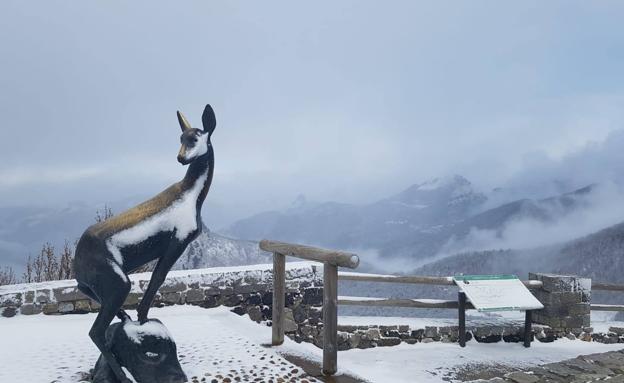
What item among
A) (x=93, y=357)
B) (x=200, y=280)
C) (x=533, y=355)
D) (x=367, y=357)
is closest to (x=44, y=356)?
(x=93, y=357)

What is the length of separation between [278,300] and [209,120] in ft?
7.31

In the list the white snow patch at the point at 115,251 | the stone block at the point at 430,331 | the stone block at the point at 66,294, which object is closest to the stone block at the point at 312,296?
the stone block at the point at 430,331

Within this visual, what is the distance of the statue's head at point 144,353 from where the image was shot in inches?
170

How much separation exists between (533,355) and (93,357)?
6225 mm

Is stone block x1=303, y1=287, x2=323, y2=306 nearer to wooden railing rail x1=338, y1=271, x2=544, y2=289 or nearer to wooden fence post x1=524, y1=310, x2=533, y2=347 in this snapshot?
wooden railing rail x1=338, y1=271, x2=544, y2=289

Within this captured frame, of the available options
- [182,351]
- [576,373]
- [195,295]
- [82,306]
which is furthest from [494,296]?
[82,306]

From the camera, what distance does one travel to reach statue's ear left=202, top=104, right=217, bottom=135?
4559 mm

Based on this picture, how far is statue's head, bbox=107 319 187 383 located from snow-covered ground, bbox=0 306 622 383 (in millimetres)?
241

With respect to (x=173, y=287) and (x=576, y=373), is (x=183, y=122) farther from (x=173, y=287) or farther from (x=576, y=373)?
(x=576, y=373)

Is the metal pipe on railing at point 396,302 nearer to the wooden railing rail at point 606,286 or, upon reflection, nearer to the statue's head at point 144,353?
the wooden railing rail at point 606,286

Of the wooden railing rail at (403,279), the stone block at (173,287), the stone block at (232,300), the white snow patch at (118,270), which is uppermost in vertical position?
the white snow patch at (118,270)

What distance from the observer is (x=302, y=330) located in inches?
282

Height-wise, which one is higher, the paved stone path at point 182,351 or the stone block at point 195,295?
the stone block at point 195,295

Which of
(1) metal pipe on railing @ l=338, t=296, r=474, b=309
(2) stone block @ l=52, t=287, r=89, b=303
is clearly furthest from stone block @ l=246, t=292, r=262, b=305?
(2) stone block @ l=52, t=287, r=89, b=303
